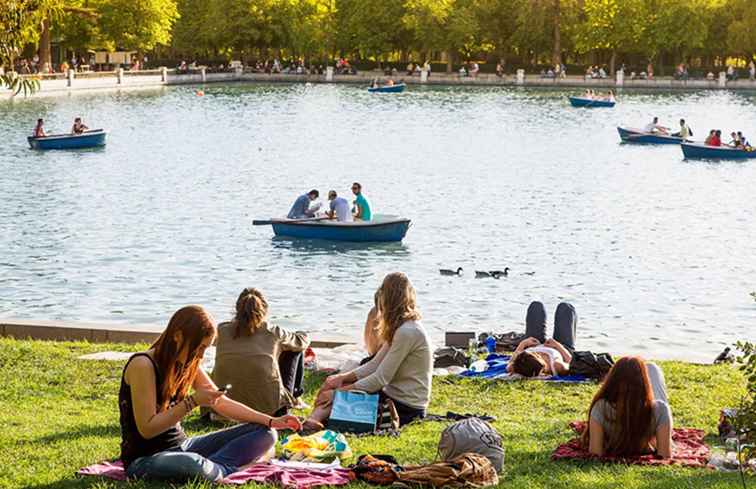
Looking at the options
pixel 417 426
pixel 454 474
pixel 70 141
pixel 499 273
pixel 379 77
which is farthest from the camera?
pixel 379 77

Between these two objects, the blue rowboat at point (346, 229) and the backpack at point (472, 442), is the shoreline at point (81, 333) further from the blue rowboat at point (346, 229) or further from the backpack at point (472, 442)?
the blue rowboat at point (346, 229)

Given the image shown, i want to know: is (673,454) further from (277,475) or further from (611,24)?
(611,24)

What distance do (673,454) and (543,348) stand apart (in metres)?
3.98

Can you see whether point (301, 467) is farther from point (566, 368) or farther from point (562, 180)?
point (562, 180)

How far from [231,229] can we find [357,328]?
1251 centimetres

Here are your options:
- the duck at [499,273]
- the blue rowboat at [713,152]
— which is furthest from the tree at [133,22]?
the duck at [499,273]

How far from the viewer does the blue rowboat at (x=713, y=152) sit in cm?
5088

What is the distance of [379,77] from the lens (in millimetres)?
111812

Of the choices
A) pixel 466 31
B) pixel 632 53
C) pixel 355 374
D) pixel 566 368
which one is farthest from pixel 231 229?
pixel 632 53

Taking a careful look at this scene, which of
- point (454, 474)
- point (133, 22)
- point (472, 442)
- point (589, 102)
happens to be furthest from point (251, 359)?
point (133, 22)

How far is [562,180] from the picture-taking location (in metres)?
46.1

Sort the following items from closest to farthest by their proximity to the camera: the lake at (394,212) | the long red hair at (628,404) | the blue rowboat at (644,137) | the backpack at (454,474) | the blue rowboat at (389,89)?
the backpack at (454,474) → the long red hair at (628,404) → the lake at (394,212) → the blue rowboat at (644,137) → the blue rowboat at (389,89)

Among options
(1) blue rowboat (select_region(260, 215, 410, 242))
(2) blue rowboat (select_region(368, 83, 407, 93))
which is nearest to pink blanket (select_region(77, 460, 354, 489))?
(1) blue rowboat (select_region(260, 215, 410, 242))

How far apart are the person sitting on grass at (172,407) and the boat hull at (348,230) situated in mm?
19989
